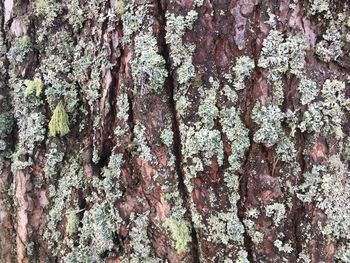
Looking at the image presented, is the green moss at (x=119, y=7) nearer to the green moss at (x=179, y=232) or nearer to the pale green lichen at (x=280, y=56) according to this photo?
the pale green lichen at (x=280, y=56)

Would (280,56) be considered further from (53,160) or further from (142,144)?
(53,160)

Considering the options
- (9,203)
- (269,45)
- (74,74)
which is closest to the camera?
(269,45)

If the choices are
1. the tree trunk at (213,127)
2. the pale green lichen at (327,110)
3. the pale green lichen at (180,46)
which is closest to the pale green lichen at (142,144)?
the tree trunk at (213,127)

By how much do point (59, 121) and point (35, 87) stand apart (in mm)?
135

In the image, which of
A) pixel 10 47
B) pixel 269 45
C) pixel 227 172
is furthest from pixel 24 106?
pixel 269 45

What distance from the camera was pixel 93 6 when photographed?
1390 mm

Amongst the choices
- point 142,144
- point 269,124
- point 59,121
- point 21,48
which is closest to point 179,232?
point 142,144

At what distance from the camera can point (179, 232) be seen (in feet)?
4.34

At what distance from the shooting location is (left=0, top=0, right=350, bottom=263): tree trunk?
49.1 inches

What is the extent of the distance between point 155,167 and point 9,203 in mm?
579

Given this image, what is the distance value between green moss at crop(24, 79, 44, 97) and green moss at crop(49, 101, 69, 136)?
0.08 m

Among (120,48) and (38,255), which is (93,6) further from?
(38,255)

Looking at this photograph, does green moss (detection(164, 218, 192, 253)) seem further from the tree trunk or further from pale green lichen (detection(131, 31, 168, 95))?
pale green lichen (detection(131, 31, 168, 95))

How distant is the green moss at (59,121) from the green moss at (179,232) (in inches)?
16.8
